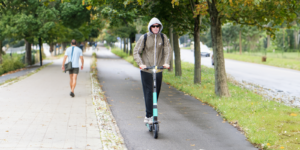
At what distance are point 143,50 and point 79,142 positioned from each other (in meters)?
1.93

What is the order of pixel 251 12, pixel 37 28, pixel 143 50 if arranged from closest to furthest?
pixel 143 50, pixel 251 12, pixel 37 28

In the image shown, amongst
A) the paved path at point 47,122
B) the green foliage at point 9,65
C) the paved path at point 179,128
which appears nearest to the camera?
the paved path at point 47,122

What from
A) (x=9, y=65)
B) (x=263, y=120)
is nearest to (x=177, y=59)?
(x=263, y=120)

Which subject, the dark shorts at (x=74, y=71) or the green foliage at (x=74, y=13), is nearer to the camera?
the dark shorts at (x=74, y=71)

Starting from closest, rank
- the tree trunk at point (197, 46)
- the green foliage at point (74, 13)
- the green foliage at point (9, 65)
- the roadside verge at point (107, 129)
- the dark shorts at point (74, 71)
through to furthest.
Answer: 1. the roadside verge at point (107, 129)
2. the dark shorts at point (74, 71)
3. the tree trunk at point (197, 46)
4. the green foliage at point (9, 65)
5. the green foliage at point (74, 13)

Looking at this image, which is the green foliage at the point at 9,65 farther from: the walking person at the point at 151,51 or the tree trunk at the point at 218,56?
the walking person at the point at 151,51

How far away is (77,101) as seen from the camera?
9055mm

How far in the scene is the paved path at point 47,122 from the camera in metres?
4.89

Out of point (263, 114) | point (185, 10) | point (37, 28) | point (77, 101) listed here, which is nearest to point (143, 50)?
point (263, 114)

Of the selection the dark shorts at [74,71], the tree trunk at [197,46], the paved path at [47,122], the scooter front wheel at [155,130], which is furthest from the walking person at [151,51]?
the tree trunk at [197,46]

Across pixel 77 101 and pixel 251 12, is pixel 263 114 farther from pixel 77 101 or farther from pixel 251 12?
pixel 251 12

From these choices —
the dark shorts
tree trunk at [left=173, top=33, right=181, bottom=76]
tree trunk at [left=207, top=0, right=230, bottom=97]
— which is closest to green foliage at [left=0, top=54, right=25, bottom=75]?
tree trunk at [left=173, top=33, right=181, bottom=76]

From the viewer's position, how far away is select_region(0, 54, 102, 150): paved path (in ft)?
16.0

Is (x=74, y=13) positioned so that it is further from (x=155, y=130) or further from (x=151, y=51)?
(x=155, y=130)
